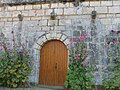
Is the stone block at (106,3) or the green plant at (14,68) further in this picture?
the stone block at (106,3)

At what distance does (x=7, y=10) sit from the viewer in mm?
7098

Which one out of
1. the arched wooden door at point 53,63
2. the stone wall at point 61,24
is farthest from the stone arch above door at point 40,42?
the arched wooden door at point 53,63

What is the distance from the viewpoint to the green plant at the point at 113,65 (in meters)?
5.62

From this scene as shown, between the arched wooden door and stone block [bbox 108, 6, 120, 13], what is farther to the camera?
the arched wooden door

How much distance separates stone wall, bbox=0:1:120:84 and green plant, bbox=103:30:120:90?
20 centimetres

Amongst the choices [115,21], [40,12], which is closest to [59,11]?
[40,12]

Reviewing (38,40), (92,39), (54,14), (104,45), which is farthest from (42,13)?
(104,45)

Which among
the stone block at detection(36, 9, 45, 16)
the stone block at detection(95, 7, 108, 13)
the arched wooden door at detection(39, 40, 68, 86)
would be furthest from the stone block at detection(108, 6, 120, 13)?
the stone block at detection(36, 9, 45, 16)

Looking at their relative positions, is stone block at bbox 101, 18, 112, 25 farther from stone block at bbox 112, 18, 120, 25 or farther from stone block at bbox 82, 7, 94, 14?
stone block at bbox 82, 7, 94, 14

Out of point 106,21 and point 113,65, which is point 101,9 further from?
point 113,65

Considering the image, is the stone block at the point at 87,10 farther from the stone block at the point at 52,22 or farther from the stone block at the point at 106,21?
the stone block at the point at 52,22

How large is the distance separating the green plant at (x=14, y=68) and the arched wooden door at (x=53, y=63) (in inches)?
21.3

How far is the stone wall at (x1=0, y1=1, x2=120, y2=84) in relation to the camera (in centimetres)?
620

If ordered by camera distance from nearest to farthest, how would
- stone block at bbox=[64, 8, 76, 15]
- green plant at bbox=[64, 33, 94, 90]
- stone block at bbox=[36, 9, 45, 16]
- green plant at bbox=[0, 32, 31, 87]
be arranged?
1. green plant at bbox=[64, 33, 94, 90]
2. green plant at bbox=[0, 32, 31, 87]
3. stone block at bbox=[64, 8, 76, 15]
4. stone block at bbox=[36, 9, 45, 16]
